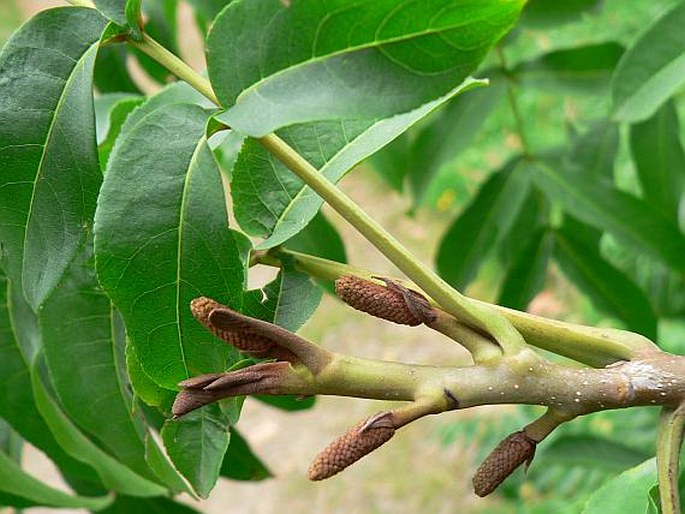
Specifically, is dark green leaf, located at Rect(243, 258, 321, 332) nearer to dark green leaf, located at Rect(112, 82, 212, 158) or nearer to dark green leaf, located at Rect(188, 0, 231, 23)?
dark green leaf, located at Rect(112, 82, 212, 158)

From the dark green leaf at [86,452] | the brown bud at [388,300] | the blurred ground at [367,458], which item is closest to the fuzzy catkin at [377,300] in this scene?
the brown bud at [388,300]

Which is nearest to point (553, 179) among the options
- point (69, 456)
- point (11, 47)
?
point (69, 456)

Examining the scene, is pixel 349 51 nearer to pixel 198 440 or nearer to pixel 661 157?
pixel 198 440

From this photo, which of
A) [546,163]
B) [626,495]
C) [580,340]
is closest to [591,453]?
[546,163]

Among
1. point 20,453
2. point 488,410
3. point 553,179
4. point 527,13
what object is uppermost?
point 527,13

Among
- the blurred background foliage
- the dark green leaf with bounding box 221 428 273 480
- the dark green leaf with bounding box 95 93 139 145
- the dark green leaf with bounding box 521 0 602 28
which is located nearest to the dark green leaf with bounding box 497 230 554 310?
the blurred background foliage

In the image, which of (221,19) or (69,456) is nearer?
(221,19)

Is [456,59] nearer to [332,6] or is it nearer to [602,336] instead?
[332,6]
